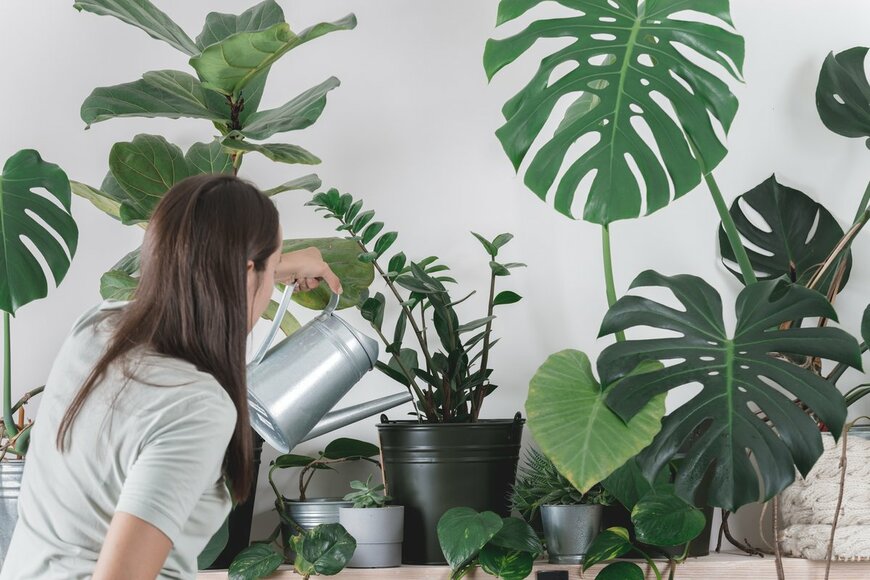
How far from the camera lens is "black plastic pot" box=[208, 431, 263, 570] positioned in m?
1.46

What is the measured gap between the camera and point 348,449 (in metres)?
1.61

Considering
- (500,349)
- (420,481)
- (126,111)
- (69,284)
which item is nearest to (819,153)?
(500,349)

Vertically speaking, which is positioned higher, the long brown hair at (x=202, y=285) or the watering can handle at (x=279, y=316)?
the long brown hair at (x=202, y=285)

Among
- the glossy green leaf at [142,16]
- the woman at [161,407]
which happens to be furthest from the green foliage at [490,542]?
the glossy green leaf at [142,16]

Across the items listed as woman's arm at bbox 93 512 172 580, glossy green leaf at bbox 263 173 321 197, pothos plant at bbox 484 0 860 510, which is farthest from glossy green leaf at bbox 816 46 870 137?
woman's arm at bbox 93 512 172 580

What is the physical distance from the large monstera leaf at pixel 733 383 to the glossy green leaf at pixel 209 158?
0.71 meters

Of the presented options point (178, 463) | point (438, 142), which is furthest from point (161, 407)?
point (438, 142)

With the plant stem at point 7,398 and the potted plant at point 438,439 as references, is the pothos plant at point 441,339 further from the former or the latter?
Result: the plant stem at point 7,398

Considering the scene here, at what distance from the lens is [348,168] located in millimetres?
1760

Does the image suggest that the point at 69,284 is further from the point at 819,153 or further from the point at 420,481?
the point at 819,153

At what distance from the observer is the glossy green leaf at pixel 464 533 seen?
1226 mm

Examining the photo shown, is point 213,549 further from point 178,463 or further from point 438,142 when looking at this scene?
point 438,142

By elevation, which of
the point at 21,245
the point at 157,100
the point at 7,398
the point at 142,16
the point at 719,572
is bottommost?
the point at 719,572

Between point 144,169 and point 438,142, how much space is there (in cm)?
56
